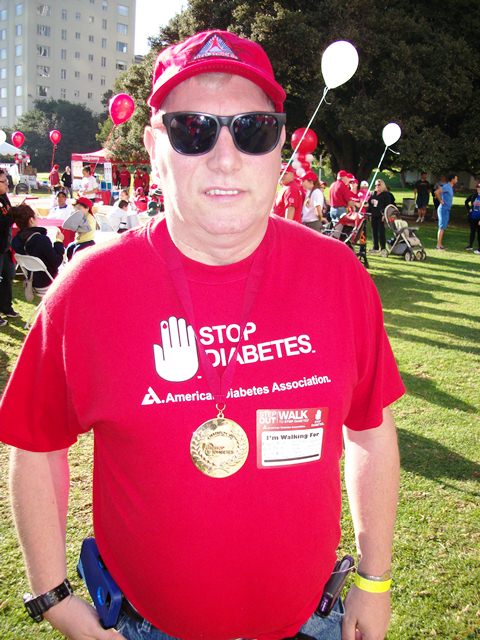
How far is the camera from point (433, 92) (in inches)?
819

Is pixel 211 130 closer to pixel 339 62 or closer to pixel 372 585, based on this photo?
pixel 372 585

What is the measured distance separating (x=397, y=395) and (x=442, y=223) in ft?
50.6

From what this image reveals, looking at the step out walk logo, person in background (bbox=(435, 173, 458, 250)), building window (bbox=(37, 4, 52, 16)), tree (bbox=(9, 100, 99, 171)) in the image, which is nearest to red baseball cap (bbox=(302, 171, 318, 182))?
person in background (bbox=(435, 173, 458, 250))

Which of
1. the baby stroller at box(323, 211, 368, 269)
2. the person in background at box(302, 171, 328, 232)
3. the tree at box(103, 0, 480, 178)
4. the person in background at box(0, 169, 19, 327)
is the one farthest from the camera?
the tree at box(103, 0, 480, 178)

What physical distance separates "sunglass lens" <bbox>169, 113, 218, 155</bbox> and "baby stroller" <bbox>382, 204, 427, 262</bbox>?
13.3 metres

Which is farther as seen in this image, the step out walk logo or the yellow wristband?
the yellow wristband

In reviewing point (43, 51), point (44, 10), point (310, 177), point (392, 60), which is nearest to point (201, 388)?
point (310, 177)

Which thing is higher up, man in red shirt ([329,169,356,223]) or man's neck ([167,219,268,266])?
man in red shirt ([329,169,356,223])

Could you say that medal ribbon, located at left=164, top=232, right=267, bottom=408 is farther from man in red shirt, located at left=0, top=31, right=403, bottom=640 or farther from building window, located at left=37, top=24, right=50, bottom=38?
building window, located at left=37, top=24, right=50, bottom=38

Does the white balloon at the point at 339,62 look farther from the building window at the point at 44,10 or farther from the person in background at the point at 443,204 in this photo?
the building window at the point at 44,10

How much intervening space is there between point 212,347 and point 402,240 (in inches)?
547

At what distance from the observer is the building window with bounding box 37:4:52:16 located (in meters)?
83.2

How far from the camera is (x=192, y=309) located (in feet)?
4.53

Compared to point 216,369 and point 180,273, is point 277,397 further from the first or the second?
point 180,273
